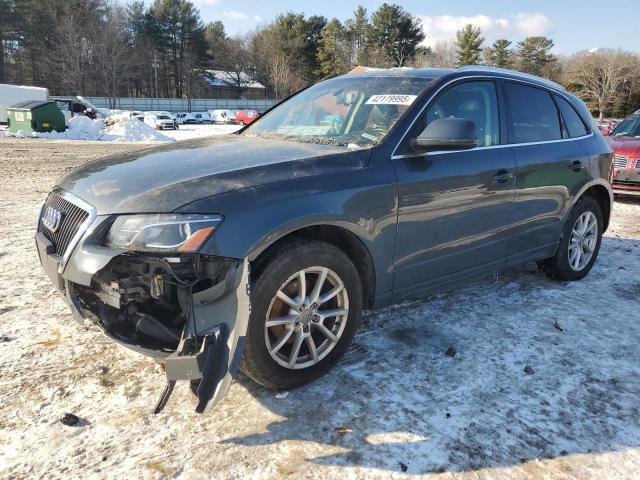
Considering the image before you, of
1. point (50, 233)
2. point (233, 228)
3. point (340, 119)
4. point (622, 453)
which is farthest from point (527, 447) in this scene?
point (50, 233)

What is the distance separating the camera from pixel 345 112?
355 centimetres

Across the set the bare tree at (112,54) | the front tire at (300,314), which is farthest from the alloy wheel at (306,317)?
the bare tree at (112,54)

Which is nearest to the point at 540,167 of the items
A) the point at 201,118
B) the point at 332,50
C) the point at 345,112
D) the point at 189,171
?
the point at 345,112

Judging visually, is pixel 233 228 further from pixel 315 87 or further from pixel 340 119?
pixel 315 87

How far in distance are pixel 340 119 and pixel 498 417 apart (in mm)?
2146

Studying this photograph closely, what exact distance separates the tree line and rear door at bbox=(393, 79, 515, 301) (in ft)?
182

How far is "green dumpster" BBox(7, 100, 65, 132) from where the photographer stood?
76.1 feet

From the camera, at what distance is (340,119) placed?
3.50 m

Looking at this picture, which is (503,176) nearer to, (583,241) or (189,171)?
(583,241)

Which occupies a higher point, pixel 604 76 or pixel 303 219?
pixel 604 76

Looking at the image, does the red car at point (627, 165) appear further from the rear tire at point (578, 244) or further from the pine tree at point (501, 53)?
the pine tree at point (501, 53)

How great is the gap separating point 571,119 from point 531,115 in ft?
2.41

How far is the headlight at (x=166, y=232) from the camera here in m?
2.27

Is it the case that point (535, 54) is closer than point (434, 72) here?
No
